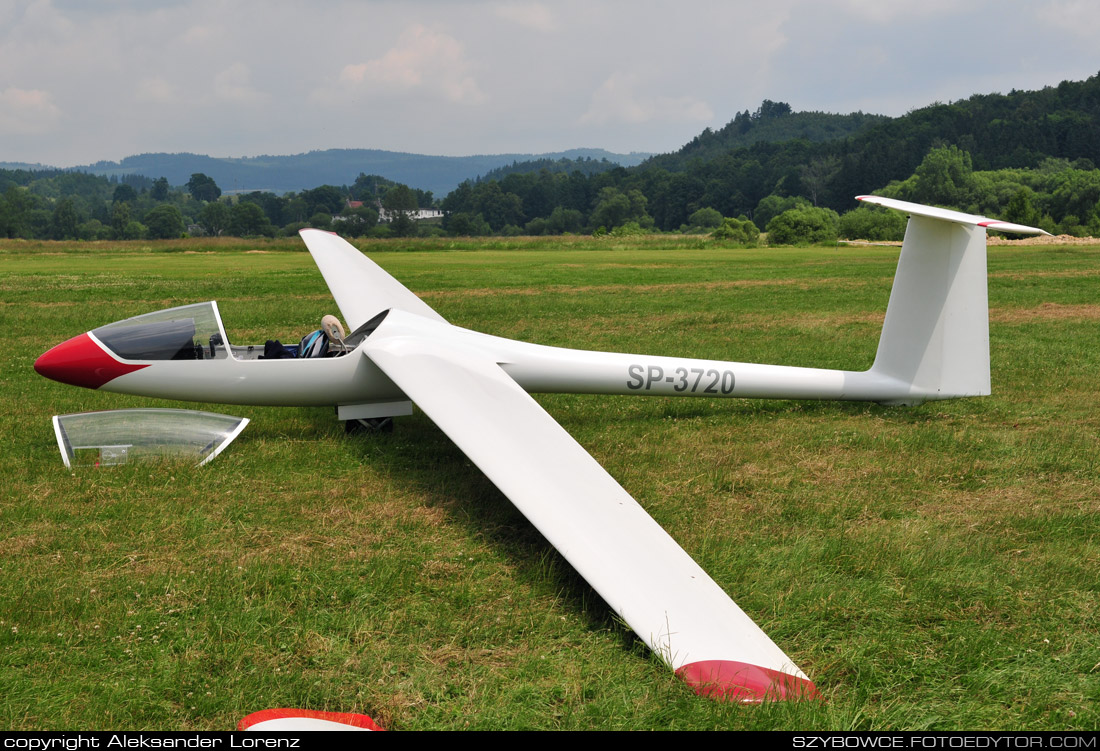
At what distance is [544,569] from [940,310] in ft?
20.8

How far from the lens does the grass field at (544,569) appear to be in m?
4.41

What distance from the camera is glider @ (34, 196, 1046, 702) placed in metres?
6.14

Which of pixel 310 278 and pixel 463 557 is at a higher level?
pixel 310 278

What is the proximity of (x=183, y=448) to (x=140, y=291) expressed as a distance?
19850 mm

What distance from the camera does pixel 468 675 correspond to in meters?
4.66

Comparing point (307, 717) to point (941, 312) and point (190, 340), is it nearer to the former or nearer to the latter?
point (190, 340)

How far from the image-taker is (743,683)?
14.0 ft

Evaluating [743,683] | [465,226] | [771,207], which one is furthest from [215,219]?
[743,683]

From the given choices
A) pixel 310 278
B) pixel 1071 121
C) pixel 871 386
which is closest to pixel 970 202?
pixel 1071 121

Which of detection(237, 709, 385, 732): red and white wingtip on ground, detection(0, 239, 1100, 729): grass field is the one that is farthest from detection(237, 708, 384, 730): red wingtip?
detection(0, 239, 1100, 729): grass field

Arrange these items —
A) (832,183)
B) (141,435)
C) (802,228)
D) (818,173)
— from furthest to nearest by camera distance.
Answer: (818,173) → (832,183) → (802,228) → (141,435)

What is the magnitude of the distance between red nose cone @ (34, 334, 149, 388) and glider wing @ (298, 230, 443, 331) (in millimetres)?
3180

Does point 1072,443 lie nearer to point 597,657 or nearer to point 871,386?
point 871,386

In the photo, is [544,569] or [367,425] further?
[367,425]
